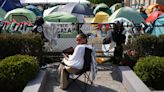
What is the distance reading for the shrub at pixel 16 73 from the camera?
786 centimetres

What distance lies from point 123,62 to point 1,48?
328 cm

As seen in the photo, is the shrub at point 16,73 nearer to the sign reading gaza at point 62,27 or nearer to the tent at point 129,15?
the sign reading gaza at point 62,27

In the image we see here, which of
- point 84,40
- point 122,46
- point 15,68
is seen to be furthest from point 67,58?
point 122,46

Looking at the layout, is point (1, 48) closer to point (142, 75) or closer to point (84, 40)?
point (84, 40)

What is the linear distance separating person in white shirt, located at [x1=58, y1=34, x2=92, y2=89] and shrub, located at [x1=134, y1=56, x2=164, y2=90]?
4.46 feet

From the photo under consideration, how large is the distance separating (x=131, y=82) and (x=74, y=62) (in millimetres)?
1290

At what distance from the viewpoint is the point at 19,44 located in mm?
9492

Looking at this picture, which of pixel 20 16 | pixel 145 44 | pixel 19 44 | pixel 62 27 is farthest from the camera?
pixel 20 16

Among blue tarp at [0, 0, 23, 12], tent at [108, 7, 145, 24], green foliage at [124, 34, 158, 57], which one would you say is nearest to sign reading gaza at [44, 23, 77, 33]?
green foliage at [124, 34, 158, 57]

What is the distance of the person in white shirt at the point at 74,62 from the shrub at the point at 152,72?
4.46ft

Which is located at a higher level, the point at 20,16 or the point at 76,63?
the point at 76,63

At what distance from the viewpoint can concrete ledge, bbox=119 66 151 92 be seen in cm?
742

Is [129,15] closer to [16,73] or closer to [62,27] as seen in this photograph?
[62,27]

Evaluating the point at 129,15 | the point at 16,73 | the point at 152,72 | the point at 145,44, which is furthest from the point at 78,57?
the point at 129,15
